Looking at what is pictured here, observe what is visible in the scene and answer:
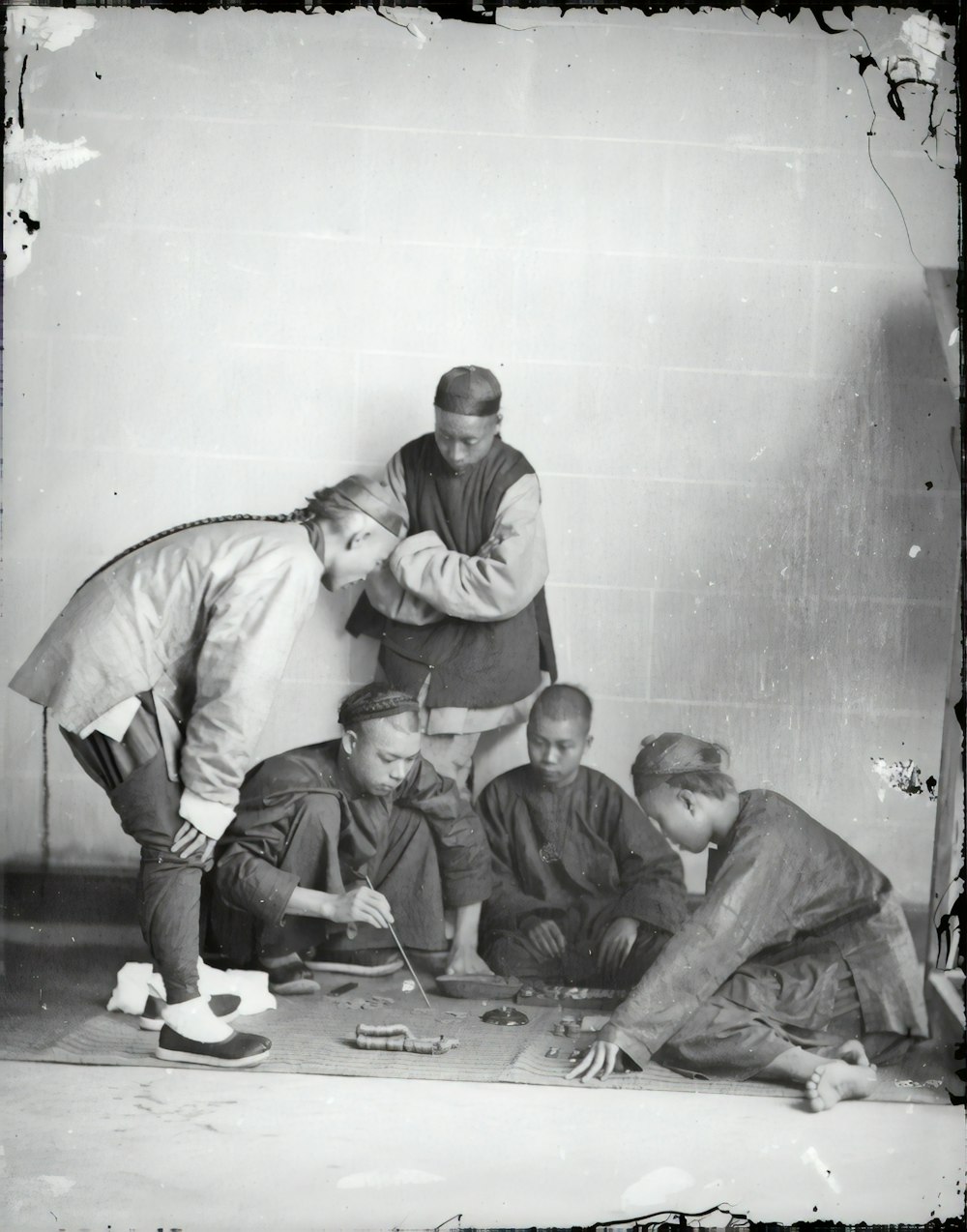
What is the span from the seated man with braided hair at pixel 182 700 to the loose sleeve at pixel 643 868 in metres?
0.97

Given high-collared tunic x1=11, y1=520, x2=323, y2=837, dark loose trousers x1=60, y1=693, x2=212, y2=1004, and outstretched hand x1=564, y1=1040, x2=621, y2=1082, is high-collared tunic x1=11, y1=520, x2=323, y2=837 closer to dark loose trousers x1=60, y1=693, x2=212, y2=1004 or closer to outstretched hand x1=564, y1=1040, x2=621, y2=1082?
dark loose trousers x1=60, y1=693, x2=212, y2=1004

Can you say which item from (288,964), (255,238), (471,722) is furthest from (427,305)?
(288,964)

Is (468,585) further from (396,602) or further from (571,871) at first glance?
(571,871)

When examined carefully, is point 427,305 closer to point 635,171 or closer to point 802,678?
point 635,171

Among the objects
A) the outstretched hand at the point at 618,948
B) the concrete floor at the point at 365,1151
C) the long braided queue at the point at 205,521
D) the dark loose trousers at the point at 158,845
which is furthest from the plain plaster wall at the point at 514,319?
the concrete floor at the point at 365,1151

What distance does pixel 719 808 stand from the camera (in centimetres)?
370

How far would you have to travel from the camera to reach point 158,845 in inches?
140

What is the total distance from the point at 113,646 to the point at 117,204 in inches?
45.4

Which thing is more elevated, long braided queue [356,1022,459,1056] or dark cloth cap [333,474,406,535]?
dark cloth cap [333,474,406,535]

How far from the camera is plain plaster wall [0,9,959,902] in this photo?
12.1ft

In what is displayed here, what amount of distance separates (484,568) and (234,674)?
692 millimetres

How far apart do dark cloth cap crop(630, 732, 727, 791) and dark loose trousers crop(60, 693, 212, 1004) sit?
3.73 ft

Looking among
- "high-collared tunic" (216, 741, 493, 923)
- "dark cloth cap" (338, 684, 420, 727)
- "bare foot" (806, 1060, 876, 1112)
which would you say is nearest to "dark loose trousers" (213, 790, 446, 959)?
"high-collared tunic" (216, 741, 493, 923)

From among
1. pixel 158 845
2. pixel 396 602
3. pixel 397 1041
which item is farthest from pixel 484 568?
pixel 397 1041
